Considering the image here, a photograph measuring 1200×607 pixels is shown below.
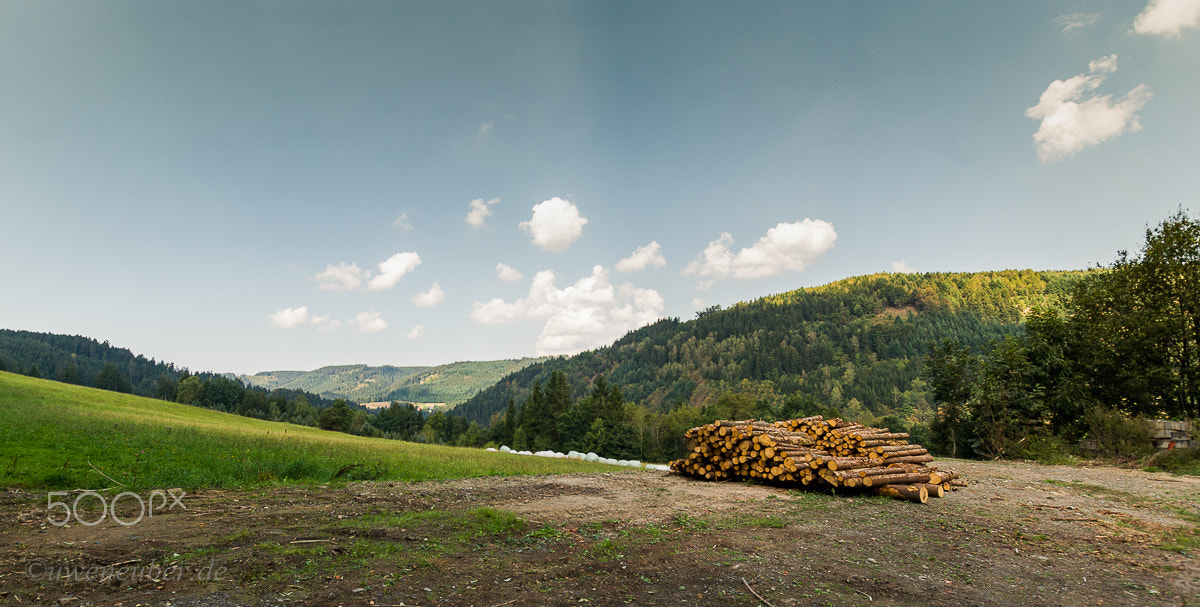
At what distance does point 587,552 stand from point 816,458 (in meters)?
9.64

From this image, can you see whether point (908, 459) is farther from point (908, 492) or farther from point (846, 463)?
point (908, 492)

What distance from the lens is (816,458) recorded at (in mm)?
14188

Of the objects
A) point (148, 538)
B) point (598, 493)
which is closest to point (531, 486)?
point (598, 493)

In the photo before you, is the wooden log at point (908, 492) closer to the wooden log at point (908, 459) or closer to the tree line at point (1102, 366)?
the wooden log at point (908, 459)

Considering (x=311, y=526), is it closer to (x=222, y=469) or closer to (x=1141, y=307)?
(x=222, y=469)

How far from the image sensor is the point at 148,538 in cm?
661

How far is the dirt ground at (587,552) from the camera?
5.19 metres

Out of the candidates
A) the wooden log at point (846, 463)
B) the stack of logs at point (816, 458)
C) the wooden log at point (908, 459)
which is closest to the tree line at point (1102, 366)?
the stack of logs at point (816, 458)

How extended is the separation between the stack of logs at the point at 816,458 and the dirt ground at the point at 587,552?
1.46 meters

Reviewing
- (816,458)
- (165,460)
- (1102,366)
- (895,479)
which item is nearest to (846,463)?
(816,458)

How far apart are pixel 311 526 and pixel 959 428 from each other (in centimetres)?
3305

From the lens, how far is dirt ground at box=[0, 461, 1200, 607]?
5188 millimetres

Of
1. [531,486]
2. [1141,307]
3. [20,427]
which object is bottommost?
[531,486]

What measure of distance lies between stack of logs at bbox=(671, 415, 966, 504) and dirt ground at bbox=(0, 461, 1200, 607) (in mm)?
1463
